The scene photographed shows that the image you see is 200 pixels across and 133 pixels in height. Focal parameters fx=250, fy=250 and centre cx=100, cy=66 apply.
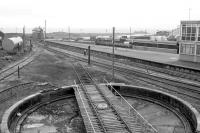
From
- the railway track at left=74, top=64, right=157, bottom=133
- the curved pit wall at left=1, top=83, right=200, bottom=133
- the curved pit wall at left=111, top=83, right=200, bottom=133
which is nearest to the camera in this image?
the railway track at left=74, top=64, right=157, bottom=133

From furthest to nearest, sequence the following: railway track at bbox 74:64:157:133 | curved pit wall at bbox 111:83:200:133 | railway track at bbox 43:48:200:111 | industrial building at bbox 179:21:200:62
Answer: industrial building at bbox 179:21:200:62 < railway track at bbox 43:48:200:111 < curved pit wall at bbox 111:83:200:133 < railway track at bbox 74:64:157:133

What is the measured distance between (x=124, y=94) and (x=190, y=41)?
19.6 meters

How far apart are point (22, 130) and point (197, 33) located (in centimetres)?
2939

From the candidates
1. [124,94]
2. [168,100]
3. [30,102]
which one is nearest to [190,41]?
[124,94]

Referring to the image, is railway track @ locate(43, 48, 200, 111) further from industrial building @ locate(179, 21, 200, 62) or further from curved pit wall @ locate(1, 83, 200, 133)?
industrial building @ locate(179, 21, 200, 62)

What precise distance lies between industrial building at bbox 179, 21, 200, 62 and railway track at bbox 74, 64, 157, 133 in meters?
20.1

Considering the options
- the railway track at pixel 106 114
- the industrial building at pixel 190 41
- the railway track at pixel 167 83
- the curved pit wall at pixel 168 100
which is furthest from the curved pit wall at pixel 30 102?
the industrial building at pixel 190 41

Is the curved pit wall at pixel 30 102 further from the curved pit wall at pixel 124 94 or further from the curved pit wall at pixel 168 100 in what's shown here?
the curved pit wall at pixel 168 100

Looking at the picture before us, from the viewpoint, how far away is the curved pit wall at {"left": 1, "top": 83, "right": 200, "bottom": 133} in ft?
52.0

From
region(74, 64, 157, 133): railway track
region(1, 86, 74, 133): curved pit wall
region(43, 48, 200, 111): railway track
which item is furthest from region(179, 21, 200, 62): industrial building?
region(1, 86, 74, 133): curved pit wall

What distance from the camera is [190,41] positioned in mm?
37562

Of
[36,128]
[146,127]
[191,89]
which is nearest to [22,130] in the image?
[36,128]

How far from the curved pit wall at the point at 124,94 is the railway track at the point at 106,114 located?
1.82m

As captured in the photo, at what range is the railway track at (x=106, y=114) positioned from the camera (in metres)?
14.4
